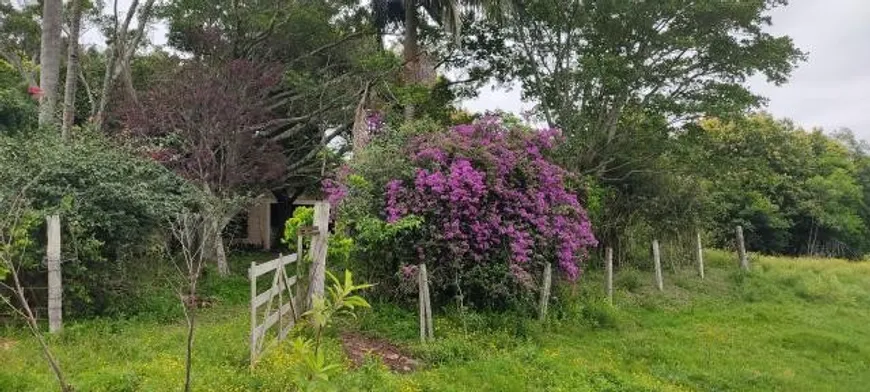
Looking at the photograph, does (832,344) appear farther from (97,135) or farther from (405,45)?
(97,135)

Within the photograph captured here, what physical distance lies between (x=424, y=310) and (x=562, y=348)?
82.2 inches

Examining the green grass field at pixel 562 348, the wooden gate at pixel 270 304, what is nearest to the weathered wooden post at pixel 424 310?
the green grass field at pixel 562 348

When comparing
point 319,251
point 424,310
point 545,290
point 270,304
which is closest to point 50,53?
point 319,251

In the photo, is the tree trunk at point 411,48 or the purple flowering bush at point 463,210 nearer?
the purple flowering bush at point 463,210

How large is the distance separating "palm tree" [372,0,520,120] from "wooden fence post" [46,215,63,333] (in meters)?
8.33

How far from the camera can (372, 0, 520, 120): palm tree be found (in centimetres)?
1571

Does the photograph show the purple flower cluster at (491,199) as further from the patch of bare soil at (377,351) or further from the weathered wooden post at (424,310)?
the patch of bare soil at (377,351)

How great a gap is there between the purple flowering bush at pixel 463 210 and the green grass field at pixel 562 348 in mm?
696

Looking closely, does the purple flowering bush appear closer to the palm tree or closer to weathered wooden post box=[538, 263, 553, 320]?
weathered wooden post box=[538, 263, 553, 320]

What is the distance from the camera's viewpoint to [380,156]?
35.6 ft

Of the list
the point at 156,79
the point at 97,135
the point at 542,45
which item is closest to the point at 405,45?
the point at 542,45

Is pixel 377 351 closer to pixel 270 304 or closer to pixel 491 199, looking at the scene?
pixel 270 304

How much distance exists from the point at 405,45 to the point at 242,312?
8.22m

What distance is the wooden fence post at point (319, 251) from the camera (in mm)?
8484
